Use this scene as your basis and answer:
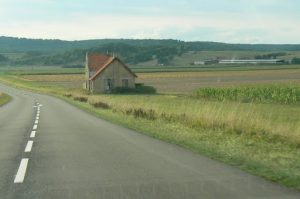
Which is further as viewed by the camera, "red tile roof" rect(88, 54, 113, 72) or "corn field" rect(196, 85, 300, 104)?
"red tile roof" rect(88, 54, 113, 72)

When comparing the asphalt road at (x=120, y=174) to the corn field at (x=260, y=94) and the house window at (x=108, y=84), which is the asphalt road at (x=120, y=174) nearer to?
the corn field at (x=260, y=94)

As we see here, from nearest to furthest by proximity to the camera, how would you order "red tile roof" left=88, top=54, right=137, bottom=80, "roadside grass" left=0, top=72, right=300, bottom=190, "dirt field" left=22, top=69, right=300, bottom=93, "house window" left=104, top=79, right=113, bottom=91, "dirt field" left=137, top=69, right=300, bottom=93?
1. "roadside grass" left=0, top=72, right=300, bottom=190
2. "dirt field" left=137, top=69, right=300, bottom=93
3. "dirt field" left=22, top=69, right=300, bottom=93
4. "house window" left=104, top=79, right=113, bottom=91
5. "red tile roof" left=88, top=54, right=137, bottom=80

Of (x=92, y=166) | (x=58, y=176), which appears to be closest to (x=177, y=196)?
(x=58, y=176)

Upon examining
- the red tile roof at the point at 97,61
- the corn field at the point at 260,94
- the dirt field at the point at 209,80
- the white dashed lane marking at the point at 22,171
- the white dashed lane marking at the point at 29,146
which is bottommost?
the dirt field at the point at 209,80

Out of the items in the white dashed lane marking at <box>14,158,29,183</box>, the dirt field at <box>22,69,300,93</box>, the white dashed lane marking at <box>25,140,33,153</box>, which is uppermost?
the white dashed lane marking at <box>14,158,29,183</box>

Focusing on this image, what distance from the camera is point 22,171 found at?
30.7 ft

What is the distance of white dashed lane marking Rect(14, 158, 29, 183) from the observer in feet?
27.8

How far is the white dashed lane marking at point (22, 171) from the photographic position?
8.48 m

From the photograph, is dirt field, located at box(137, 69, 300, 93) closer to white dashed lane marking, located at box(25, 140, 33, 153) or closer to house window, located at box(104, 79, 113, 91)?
house window, located at box(104, 79, 113, 91)

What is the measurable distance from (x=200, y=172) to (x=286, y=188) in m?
1.75

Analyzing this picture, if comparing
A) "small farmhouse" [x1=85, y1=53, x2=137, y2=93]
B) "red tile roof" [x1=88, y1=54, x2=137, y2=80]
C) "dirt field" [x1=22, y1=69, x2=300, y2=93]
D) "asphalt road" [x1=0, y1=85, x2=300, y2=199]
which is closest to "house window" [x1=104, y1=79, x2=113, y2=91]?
"small farmhouse" [x1=85, y1=53, x2=137, y2=93]

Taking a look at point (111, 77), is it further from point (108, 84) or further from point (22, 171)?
point (22, 171)

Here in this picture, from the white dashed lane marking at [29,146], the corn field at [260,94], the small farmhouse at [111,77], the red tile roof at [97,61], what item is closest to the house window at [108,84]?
the small farmhouse at [111,77]

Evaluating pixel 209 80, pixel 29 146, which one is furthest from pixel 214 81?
pixel 29 146
